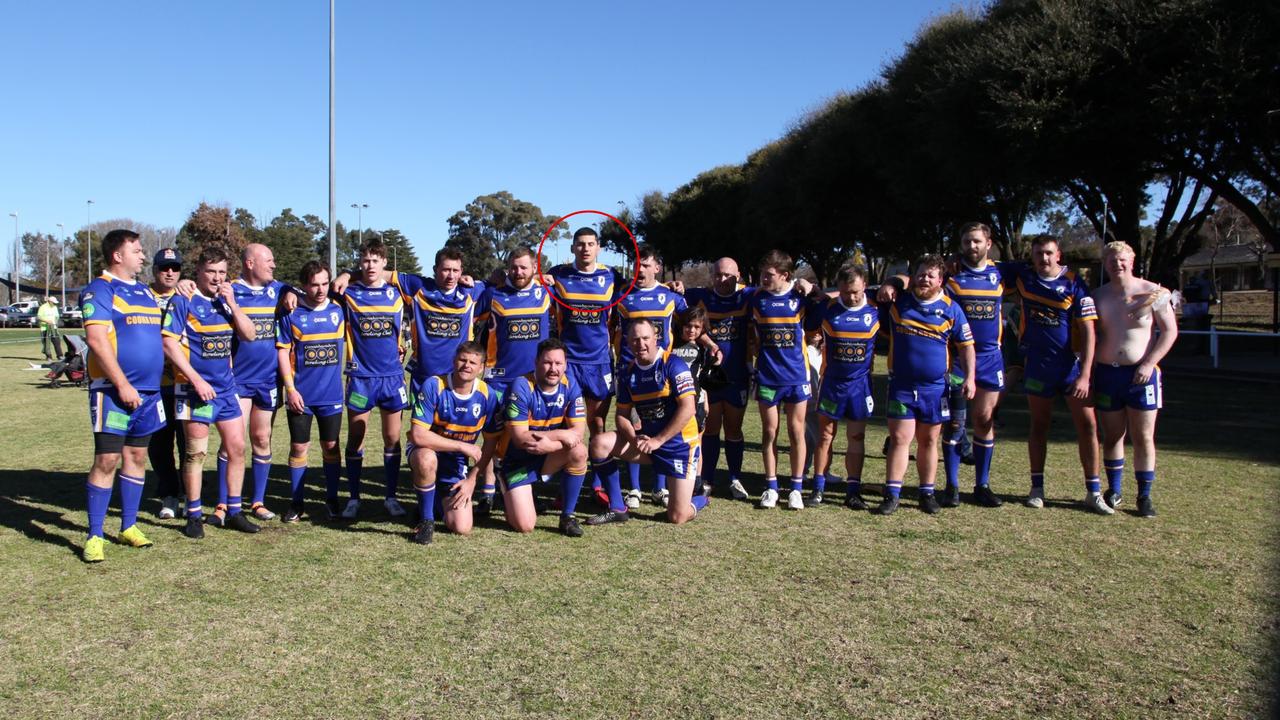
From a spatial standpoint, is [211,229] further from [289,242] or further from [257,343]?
[257,343]

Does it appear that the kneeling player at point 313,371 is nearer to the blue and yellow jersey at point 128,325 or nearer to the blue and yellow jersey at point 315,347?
the blue and yellow jersey at point 315,347

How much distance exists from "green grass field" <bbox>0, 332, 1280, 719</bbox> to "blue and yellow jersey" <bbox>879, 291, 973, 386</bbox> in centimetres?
106

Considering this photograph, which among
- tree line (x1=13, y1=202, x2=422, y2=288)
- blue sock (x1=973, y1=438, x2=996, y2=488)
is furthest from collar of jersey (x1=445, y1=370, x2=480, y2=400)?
tree line (x1=13, y1=202, x2=422, y2=288)

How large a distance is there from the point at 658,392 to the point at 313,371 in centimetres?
250

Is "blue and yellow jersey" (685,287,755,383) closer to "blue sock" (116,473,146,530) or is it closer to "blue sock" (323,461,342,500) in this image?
"blue sock" (323,461,342,500)

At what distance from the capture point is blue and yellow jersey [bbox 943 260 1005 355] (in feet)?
23.0

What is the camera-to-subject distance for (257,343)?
631 centimetres

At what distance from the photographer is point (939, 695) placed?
3.53 metres

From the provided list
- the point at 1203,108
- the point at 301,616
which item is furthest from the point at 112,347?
the point at 1203,108

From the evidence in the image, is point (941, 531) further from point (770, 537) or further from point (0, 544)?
point (0, 544)

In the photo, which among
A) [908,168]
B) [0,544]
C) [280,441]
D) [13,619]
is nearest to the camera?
[13,619]

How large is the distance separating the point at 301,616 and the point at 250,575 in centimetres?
88

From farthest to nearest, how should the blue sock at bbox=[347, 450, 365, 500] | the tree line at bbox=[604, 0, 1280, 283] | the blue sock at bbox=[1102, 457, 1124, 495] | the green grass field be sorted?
the tree line at bbox=[604, 0, 1280, 283] → the blue sock at bbox=[1102, 457, 1124, 495] → the blue sock at bbox=[347, 450, 365, 500] → the green grass field

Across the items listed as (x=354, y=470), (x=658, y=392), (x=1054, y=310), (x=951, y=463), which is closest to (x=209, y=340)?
(x=354, y=470)
